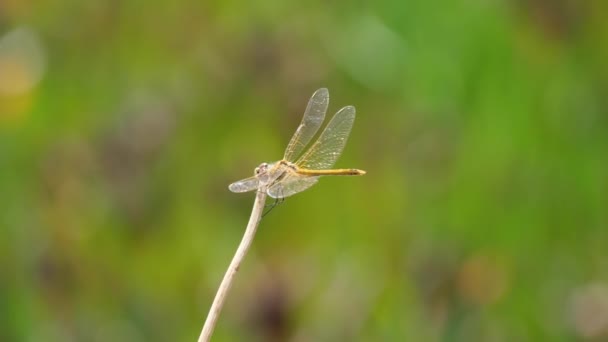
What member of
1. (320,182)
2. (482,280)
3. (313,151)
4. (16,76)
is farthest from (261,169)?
(16,76)

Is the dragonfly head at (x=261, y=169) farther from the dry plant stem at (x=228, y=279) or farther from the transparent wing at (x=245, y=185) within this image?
the dry plant stem at (x=228, y=279)

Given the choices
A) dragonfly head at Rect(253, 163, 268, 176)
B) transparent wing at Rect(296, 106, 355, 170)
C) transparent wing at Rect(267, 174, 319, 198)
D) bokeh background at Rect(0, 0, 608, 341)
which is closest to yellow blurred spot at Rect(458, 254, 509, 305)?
bokeh background at Rect(0, 0, 608, 341)

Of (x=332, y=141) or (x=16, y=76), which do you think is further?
(x=16, y=76)

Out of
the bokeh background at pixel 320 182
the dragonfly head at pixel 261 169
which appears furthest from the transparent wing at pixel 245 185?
the bokeh background at pixel 320 182

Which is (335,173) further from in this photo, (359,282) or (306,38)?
(306,38)

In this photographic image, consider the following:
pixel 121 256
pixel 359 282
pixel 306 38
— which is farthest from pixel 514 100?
pixel 121 256

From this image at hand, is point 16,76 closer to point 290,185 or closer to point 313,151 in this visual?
point 313,151
